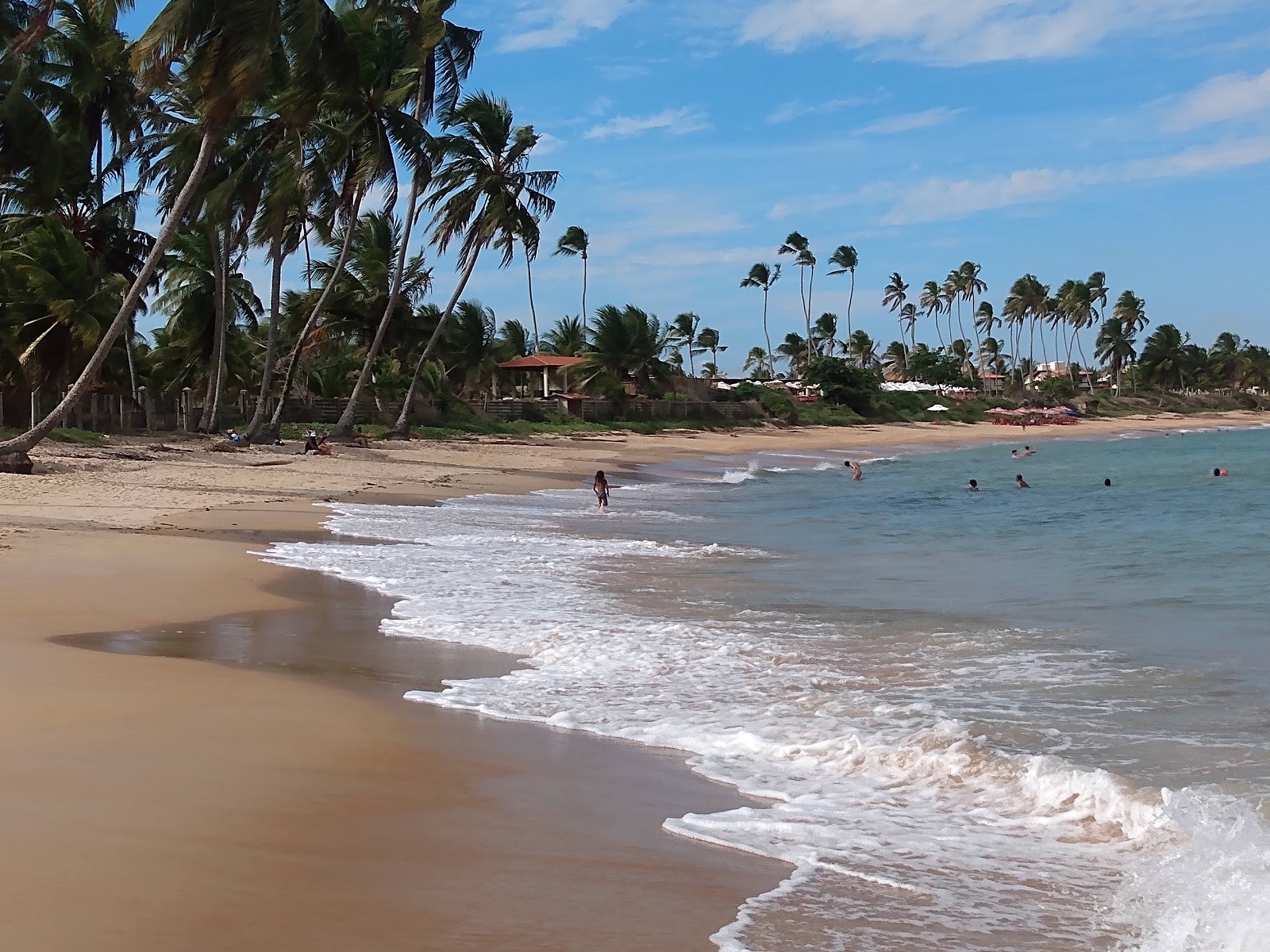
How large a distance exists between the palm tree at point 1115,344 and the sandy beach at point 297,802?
12207 centimetres

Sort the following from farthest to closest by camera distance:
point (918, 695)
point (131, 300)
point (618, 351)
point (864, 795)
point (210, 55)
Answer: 1. point (618, 351)
2. point (131, 300)
3. point (210, 55)
4. point (918, 695)
5. point (864, 795)

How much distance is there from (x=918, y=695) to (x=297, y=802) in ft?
12.9

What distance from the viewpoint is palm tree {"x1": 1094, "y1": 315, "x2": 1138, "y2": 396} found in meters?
121

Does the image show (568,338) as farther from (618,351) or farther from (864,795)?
(864,795)

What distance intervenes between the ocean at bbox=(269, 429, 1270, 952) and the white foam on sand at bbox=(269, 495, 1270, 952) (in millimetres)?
17

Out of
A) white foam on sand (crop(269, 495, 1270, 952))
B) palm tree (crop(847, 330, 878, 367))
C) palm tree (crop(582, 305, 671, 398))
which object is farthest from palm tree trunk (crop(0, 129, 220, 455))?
palm tree (crop(847, 330, 878, 367))

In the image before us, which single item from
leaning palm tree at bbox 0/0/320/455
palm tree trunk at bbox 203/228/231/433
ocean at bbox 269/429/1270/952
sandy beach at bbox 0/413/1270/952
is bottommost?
ocean at bbox 269/429/1270/952

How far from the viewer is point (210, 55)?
64.6ft

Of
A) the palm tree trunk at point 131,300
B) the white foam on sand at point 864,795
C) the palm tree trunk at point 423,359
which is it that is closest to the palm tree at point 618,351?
the palm tree trunk at point 423,359

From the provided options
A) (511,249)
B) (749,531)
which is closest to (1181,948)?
(749,531)

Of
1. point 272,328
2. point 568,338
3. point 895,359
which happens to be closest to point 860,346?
point 895,359

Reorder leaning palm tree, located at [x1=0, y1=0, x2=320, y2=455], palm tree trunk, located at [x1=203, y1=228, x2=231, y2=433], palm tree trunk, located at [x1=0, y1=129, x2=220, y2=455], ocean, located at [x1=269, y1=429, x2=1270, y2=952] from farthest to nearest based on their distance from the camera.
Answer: palm tree trunk, located at [x1=203, y1=228, x2=231, y2=433]
palm tree trunk, located at [x1=0, y1=129, x2=220, y2=455]
leaning palm tree, located at [x1=0, y1=0, x2=320, y2=455]
ocean, located at [x1=269, y1=429, x2=1270, y2=952]

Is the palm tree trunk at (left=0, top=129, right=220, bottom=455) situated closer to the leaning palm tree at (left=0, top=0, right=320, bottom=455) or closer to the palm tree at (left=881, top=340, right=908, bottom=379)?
the leaning palm tree at (left=0, top=0, right=320, bottom=455)

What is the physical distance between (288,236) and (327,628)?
26.7 metres
